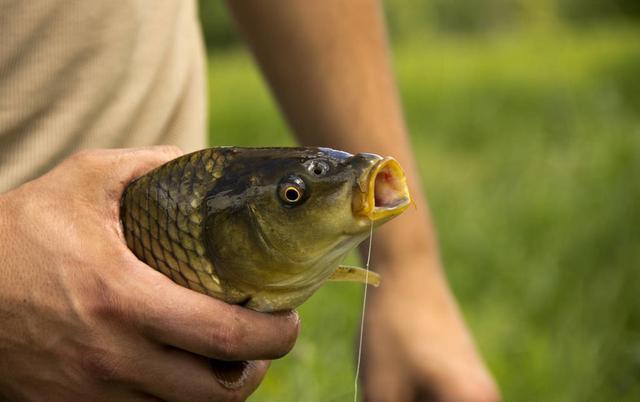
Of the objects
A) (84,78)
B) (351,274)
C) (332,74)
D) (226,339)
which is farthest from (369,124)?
(226,339)

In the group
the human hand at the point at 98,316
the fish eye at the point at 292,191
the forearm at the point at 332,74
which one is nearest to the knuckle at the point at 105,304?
the human hand at the point at 98,316

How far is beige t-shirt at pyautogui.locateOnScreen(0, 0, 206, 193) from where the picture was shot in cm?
165

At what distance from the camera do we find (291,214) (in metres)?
1.27

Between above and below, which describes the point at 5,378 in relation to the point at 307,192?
below

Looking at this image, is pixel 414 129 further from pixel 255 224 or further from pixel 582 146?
pixel 255 224

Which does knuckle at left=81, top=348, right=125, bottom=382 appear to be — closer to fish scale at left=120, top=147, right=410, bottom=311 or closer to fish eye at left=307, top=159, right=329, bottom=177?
fish scale at left=120, top=147, right=410, bottom=311

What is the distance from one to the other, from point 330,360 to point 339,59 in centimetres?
189

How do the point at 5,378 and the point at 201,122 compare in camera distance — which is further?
the point at 201,122

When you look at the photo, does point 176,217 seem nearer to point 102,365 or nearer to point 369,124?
point 102,365

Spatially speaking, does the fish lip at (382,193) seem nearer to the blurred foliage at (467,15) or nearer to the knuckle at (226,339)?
the knuckle at (226,339)

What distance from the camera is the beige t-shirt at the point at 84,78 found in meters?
1.65

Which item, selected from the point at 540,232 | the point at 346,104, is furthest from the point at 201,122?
the point at 540,232

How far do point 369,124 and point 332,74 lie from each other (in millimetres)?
115

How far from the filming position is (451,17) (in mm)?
17203
